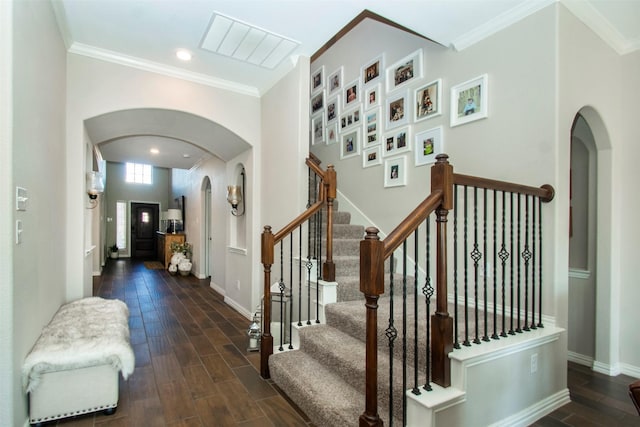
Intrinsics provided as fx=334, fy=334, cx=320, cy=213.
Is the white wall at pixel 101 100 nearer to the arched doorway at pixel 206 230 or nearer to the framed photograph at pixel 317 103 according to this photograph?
the framed photograph at pixel 317 103

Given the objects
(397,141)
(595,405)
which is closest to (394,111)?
(397,141)

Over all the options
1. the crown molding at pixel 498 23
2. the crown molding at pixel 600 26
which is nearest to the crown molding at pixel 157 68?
the crown molding at pixel 498 23

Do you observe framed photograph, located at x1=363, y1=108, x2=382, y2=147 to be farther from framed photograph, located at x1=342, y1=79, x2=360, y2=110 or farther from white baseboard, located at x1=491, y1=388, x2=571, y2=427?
white baseboard, located at x1=491, y1=388, x2=571, y2=427

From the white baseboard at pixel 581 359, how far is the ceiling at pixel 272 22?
8.77 ft

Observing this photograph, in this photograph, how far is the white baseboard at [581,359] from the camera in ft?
9.78

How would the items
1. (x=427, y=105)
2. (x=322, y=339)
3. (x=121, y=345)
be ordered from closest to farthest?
(x=121, y=345) < (x=322, y=339) < (x=427, y=105)

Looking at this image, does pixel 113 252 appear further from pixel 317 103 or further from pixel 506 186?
pixel 506 186

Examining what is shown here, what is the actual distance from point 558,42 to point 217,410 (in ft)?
11.0

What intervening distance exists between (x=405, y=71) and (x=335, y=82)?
1408 millimetres

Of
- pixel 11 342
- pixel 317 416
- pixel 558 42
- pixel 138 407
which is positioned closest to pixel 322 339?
pixel 317 416

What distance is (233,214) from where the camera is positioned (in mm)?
5086

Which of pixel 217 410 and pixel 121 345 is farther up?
pixel 121 345

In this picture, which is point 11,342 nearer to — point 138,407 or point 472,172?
point 138,407

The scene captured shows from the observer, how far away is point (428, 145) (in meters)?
3.10
